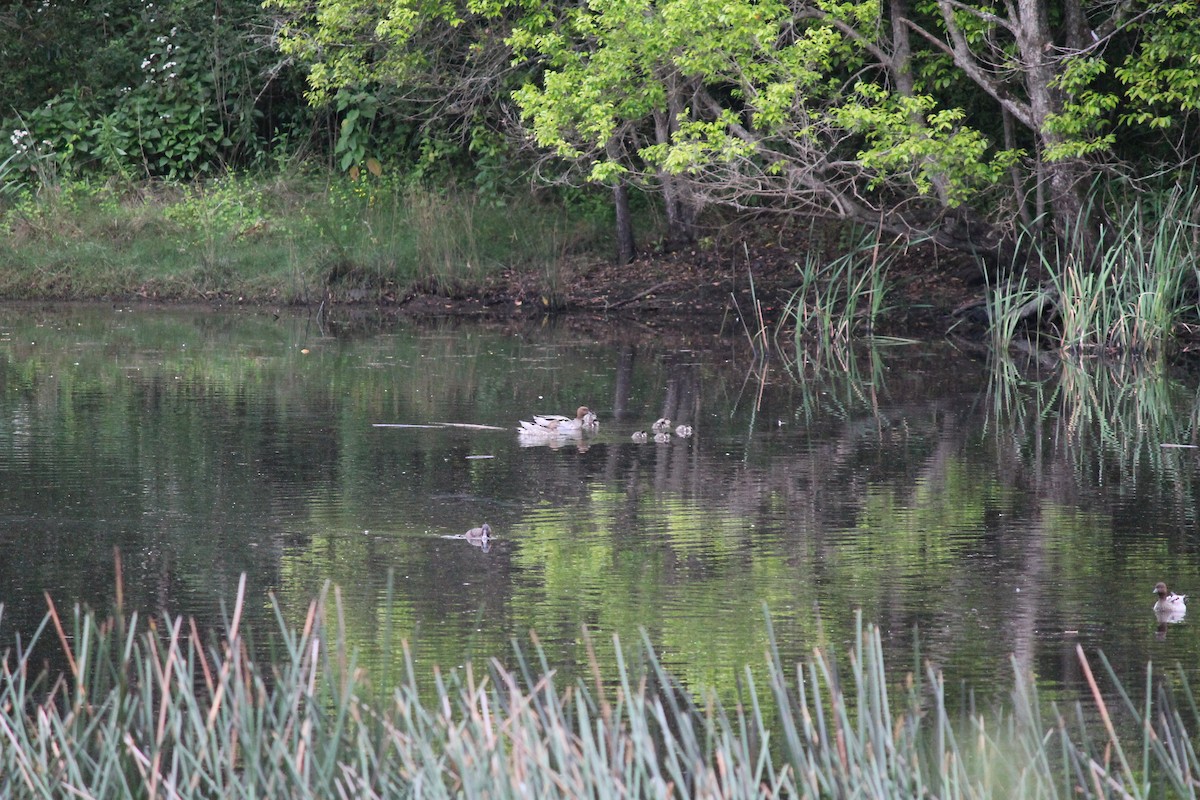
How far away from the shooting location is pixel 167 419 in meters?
11.6

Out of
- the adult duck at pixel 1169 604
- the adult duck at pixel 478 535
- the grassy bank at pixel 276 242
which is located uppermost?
the grassy bank at pixel 276 242

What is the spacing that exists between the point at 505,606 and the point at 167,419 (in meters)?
5.81

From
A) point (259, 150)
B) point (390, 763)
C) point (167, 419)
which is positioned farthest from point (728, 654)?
point (259, 150)

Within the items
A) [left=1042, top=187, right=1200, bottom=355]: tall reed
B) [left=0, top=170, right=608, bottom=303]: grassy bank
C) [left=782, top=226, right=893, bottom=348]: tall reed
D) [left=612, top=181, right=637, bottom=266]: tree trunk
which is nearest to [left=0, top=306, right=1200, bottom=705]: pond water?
[left=1042, top=187, right=1200, bottom=355]: tall reed

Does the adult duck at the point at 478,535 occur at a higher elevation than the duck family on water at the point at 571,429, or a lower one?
lower

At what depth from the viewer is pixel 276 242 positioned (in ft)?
77.7

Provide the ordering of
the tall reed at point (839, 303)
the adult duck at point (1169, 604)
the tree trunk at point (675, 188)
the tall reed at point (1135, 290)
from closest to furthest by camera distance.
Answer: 1. the adult duck at point (1169, 604)
2. the tall reed at point (1135, 290)
3. the tall reed at point (839, 303)
4. the tree trunk at point (675, 188)

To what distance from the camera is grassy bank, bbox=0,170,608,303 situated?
74.2 feet

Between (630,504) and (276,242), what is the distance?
15882 mm

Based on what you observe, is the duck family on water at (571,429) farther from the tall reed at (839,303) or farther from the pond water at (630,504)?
the tall reed at (839,303)

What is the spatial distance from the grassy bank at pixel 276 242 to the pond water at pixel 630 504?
7.02m

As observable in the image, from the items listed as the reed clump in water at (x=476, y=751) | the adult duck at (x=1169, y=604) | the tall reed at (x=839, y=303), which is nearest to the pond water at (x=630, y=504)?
the adult duck at (x=1169, y=604)

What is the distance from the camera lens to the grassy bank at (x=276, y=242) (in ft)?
74.2

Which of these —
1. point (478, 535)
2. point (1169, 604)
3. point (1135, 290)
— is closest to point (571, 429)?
point (478, 535)
